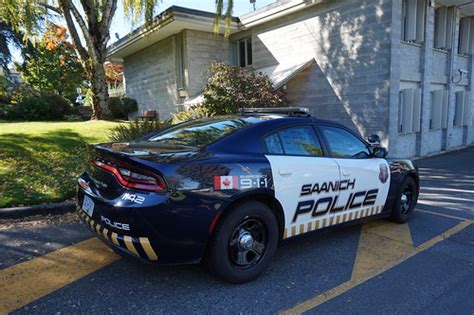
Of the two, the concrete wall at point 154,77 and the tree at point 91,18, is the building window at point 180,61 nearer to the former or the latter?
the concrete wall at point 154,77

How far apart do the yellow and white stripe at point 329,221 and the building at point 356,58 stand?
6.62m

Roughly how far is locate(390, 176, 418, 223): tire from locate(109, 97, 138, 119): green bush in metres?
16.6

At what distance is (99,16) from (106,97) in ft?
8.63

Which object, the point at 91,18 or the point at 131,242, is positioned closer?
the point at 131,242

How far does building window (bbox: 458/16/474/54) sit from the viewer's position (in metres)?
13.6

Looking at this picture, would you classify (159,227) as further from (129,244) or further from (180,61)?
(180,61)

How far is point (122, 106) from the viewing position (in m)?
19.0

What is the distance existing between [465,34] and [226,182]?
49.1ft

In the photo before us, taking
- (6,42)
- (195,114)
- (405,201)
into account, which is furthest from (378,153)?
(6,42)

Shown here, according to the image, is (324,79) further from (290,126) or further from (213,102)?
(290,126)

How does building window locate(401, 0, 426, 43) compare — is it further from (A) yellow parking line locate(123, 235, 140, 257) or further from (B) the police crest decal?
(A) yellow parking line locate(123, 235, 140, 257)

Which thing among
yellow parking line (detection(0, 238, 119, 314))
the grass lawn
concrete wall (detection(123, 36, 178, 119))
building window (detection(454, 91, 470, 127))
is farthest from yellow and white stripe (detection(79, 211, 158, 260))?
building window (detection(454, 91, 470, 127))

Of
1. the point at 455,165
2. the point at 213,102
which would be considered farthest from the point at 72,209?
the point at 455,165

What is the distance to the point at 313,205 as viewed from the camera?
140 inches
